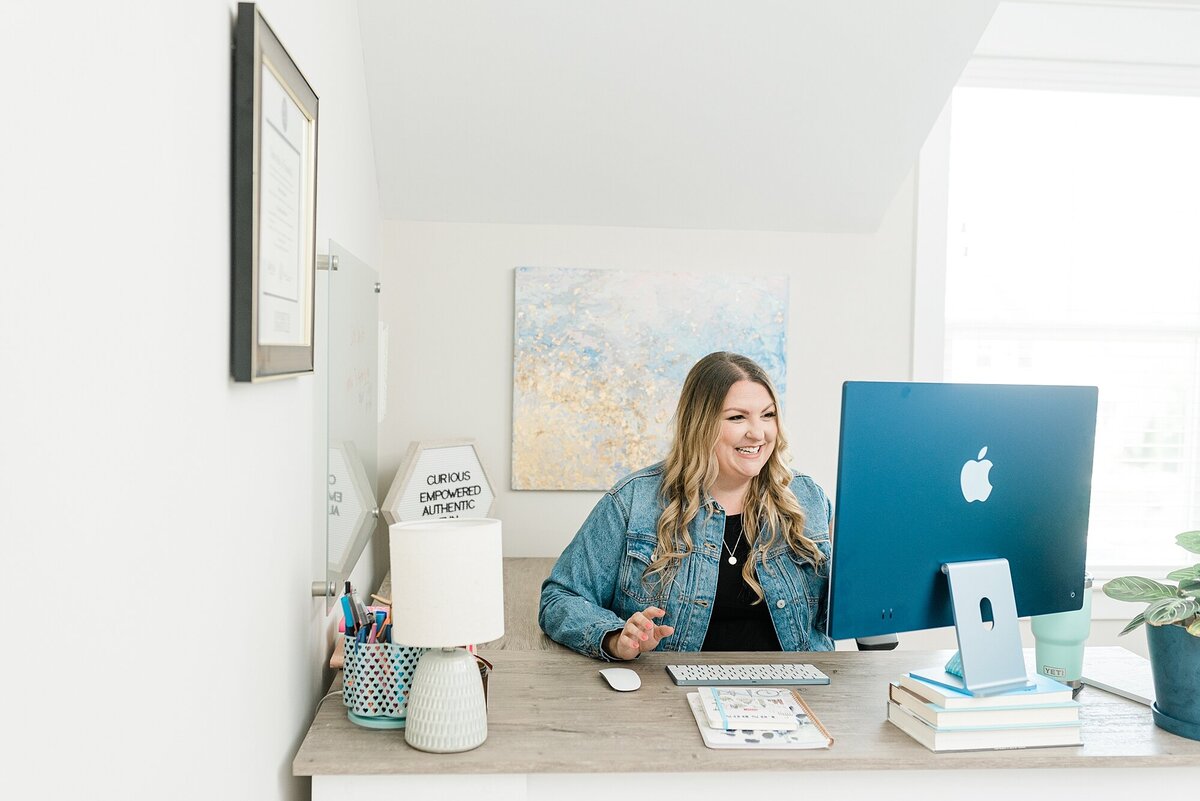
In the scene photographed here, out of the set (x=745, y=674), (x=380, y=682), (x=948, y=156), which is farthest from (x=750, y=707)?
(x=948, y=156)

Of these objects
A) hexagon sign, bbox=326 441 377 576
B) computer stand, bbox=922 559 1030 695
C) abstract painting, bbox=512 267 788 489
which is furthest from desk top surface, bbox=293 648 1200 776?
abstract painting, bbox=512 267 788 489

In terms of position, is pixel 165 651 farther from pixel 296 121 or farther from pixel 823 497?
pixel 823 497

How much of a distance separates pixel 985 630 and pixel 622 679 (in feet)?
2.04

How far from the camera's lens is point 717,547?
2.06 m

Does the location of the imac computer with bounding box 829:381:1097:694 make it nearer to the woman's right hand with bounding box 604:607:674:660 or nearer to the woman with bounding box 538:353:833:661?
the woman's right hand with bounding box 604:607:674:660

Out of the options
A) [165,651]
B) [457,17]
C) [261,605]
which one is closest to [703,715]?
[261,605]

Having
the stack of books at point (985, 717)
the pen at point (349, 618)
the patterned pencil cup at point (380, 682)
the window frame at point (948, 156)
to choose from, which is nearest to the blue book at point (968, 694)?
the stack of books at point (985, 717)

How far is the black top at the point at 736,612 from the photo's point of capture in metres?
2.08

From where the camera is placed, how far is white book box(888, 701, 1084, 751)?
1.45 metres

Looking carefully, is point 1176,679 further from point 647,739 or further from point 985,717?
point 647,739

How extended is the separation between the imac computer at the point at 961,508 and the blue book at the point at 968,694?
0.8 inches

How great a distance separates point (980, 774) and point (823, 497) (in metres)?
0.80

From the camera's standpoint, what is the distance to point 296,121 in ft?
4.61

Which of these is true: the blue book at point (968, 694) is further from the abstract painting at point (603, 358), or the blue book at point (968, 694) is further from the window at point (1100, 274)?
the window at point (1100, 274)
